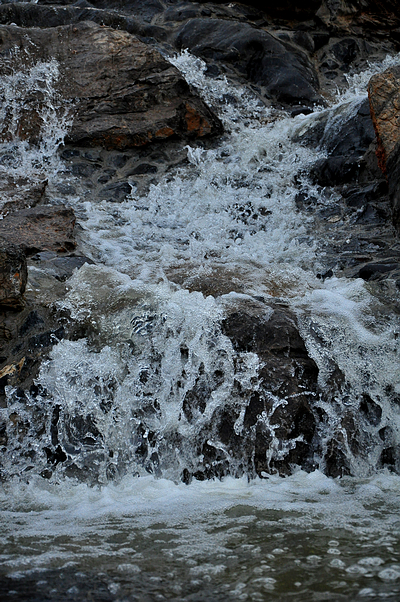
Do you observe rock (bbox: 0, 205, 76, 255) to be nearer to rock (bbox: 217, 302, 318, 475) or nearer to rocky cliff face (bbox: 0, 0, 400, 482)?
rocky cliff face (bbox: 0, 0, 400, 482)

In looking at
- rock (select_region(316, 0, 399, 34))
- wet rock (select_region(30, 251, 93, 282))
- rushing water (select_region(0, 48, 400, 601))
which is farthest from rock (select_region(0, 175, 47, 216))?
rock (select_region(316, 0, 399, 34))

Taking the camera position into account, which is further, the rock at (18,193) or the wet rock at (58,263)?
the rock at (18,193)

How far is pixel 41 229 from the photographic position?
13.7 feet

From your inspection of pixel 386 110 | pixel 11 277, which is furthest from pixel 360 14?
pixel 11 277

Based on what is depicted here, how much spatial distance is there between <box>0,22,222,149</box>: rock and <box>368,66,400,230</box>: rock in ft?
6.47

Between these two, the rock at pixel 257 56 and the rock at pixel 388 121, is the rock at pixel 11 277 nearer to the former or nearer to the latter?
the rock at pixel 388 121

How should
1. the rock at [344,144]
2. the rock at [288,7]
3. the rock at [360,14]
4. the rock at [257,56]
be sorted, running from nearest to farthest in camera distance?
the rock at [344,144] → the rock at [257,56] → the rock at [288,7] → the rock at [360,14]

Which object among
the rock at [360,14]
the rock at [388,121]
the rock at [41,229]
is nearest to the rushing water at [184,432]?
the rock at [41,229]

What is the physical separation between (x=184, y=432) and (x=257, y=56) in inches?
211

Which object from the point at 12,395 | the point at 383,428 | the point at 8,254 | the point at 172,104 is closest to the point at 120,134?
the point at 172,104

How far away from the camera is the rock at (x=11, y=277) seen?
3.01 m

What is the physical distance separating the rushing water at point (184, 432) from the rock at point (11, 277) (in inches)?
8.2

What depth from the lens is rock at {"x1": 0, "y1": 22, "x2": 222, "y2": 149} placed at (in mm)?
5715

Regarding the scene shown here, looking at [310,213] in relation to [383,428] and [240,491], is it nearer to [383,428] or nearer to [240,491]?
[383,428]
